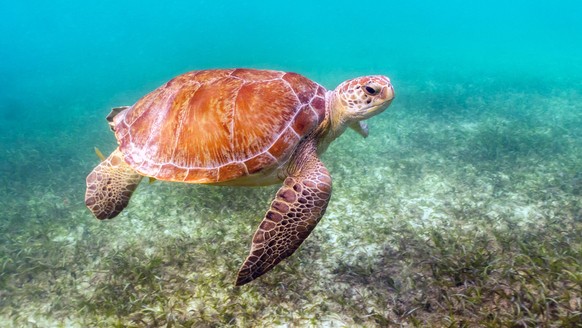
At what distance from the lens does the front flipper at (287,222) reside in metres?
2.53

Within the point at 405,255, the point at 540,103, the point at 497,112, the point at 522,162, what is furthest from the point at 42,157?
the point at 540,103

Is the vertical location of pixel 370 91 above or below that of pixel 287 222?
above

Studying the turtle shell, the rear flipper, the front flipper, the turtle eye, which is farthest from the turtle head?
the rear flipper

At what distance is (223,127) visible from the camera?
303 cm

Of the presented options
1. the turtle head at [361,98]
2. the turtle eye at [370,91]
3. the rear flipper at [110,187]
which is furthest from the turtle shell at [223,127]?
the turtle eye at [370,91]

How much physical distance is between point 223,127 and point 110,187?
1.69 m

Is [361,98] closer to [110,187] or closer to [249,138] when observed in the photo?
[249,138]

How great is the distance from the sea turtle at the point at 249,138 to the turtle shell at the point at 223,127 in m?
0.01

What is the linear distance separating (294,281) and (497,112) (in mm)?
9027

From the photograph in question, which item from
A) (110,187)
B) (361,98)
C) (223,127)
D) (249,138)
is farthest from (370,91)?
(110,187)

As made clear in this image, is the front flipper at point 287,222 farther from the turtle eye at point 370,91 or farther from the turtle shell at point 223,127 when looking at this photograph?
the turtle eye at point 370,91

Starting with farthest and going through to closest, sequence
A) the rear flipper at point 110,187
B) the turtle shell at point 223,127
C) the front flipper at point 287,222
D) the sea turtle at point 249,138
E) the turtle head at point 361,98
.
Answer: the rear flipper at point 110,187 → the turtle head at point 361,98 → the turtle shell at point 223,127 → the sea turtle at point 249,138 → the front flipper at point 287,222

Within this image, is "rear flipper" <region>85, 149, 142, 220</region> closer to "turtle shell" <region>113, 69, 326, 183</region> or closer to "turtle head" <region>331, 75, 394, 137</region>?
"turtle shell" <region>113, 69, 326, 183</region>

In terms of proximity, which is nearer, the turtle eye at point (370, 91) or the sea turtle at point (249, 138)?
the sea turtle at point (249, 138)
